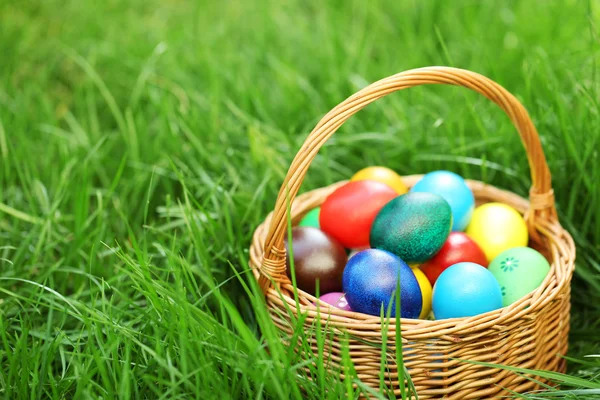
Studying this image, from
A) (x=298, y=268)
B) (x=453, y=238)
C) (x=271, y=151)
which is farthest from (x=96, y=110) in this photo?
(x=453, y=238)

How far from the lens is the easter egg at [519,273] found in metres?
1.68

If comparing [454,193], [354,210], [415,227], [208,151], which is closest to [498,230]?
[454,193]

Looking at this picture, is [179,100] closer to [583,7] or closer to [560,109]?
[560,109]

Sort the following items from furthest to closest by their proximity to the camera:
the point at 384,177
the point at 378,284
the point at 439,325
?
the point at 384,177
the point at 378,284
the point at 439,325

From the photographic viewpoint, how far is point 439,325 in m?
1.42

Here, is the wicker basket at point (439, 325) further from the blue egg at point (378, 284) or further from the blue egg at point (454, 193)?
the blue egg at point (454, 193)

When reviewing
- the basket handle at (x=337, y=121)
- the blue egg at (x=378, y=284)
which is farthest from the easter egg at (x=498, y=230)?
the blue egg at (x=378, y=284)

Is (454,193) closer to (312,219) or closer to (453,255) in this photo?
(453,255)

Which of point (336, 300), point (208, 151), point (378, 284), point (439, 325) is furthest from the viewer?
point (208, 151)

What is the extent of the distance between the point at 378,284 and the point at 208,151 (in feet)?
3.77

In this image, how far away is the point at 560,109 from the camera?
1997 mm

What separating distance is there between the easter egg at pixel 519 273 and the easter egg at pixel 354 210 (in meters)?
0.38

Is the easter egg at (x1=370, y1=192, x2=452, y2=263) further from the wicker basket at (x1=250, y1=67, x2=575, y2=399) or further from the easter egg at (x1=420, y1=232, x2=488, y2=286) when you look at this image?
the wicker basket at (x1=250, y1=67, x2=575, y2=399)

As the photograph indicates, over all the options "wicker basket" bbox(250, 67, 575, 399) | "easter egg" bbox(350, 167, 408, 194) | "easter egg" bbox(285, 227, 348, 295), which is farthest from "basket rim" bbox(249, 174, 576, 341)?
"easter egg" bbox(350, 167, 408, 194)
